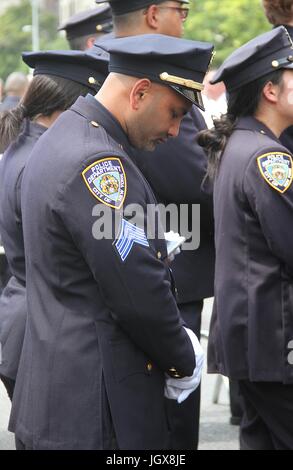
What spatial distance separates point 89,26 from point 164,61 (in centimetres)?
307

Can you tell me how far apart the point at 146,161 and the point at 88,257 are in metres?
1.46

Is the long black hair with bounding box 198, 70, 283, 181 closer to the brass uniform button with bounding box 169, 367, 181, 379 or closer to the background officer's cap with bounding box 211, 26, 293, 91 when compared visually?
the background officer's cap with bounding box 211, 26, 293, 91

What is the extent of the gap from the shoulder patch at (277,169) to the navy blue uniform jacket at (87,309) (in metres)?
0.68

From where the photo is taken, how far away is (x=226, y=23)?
116 ft

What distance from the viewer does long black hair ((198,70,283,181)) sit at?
12.4 ft

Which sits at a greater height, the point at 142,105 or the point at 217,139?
the point at 142,105

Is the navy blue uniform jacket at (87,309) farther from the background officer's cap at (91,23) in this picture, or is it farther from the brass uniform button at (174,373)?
the background officer's cap at (91,23)

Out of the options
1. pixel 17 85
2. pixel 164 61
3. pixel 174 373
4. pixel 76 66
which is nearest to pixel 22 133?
pixel 76 66

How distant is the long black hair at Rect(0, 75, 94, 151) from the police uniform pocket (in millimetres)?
1292

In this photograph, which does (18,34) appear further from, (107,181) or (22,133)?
(107,181)

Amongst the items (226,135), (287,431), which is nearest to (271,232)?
(226,135)

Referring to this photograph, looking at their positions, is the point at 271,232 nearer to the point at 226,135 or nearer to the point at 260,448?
the point at 226,135

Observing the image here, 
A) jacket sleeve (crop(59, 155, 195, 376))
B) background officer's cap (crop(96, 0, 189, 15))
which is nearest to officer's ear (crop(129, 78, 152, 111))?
jacket sleeve (crop(59, 155, 195, 376))
